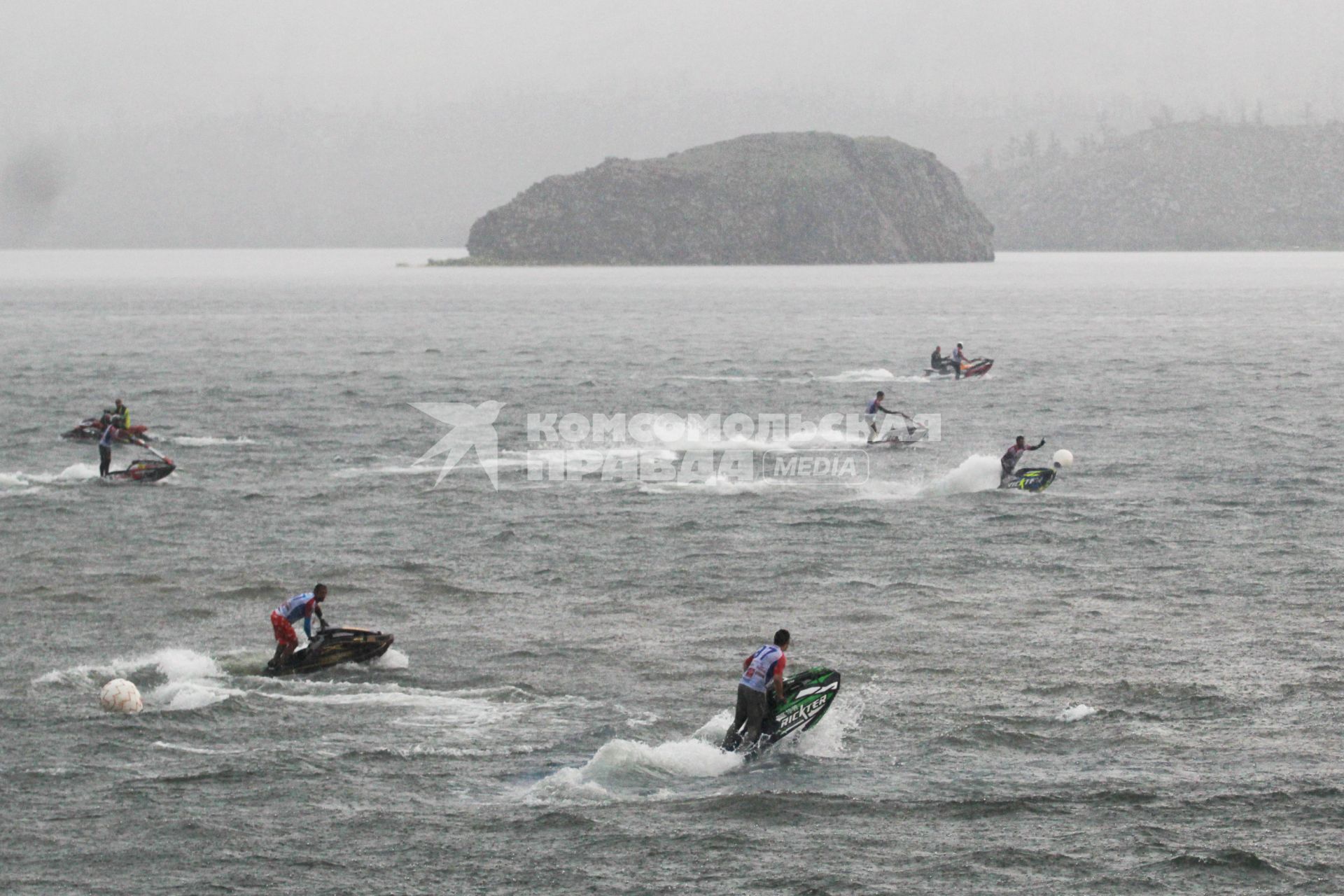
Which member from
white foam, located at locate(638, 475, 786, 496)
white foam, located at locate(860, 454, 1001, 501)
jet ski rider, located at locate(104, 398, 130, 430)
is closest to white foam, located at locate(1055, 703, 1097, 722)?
white foam, located at locate(860, 454, 1001, 501)

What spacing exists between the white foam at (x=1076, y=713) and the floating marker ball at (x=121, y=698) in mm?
16756

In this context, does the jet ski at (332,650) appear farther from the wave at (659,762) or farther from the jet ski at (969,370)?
the jet ski at (969,370)

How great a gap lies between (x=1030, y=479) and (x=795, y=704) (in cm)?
2771

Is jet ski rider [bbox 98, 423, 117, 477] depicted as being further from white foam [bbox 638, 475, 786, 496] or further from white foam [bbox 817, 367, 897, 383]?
white foam [bbox 817, 367, 897, 383]

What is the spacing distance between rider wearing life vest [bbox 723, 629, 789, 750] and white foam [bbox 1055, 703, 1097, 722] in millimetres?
5615

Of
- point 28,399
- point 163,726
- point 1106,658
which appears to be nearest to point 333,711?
point 163,726

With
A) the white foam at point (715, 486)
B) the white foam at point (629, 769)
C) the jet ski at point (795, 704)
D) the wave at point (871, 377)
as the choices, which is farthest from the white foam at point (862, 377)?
the white foam at point (629, 769)

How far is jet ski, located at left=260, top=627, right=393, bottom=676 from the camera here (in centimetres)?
3044

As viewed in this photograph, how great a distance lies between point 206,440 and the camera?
6575 cm

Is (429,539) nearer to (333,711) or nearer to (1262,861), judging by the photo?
(333,711)

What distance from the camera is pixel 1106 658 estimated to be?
1233 inches

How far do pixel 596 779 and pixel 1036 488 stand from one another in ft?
99.3

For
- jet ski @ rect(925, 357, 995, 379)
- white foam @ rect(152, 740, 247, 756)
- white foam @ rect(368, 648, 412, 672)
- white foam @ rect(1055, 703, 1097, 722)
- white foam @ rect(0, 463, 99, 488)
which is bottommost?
white foam @ rect(152, 740, 247, 756)

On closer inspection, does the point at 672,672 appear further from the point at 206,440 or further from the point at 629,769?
the point at 206,440
